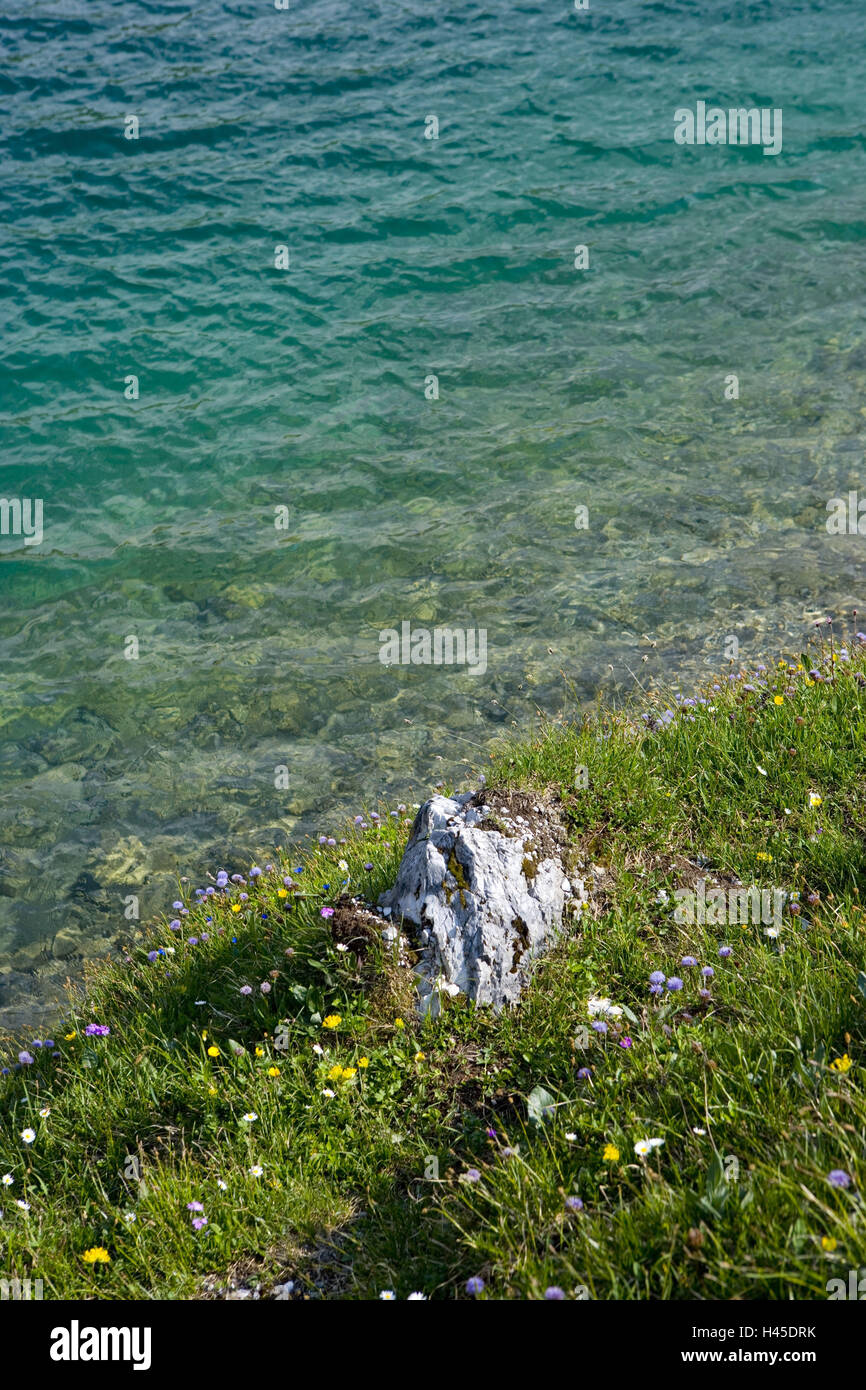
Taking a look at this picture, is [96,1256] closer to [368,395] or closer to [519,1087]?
[519,1087]

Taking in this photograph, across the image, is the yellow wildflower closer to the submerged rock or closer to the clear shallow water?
the submerged rock

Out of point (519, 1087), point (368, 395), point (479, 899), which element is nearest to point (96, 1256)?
point (519, 1087)

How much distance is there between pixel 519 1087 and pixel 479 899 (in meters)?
1.01

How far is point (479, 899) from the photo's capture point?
5453mm

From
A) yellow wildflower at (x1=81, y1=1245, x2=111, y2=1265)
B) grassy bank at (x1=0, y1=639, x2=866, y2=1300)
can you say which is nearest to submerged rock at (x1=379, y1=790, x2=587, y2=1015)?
grassy bank at (x1=0, y1=639, x2=866, y2=1300)

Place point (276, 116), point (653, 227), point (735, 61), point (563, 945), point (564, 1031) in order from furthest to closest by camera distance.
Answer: point (735, 61)
point (276, 116)
point (653, 227)
point (563, 945)
point (564, 1031)

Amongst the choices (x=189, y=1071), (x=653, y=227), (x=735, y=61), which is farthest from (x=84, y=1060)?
(x=735, y=61)

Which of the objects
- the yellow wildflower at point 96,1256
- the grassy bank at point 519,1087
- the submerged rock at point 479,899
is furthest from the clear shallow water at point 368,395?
the yellow wildflower at point 96,1256

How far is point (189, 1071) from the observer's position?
5.27 m

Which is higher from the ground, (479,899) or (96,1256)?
(479,899)

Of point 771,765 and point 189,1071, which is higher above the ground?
point 771,765

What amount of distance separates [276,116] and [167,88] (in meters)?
3.64

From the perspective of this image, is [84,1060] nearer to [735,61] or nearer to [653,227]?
[653,227]

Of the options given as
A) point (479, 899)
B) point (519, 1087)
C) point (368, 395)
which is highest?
point (368, 395)
